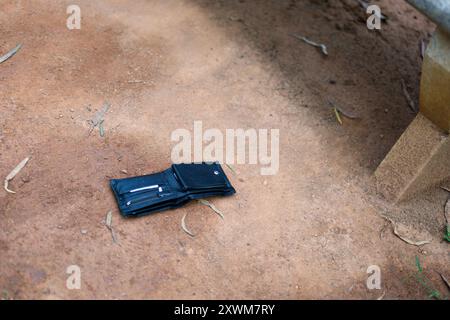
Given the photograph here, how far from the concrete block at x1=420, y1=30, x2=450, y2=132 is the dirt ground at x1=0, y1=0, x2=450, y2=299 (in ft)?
2.00

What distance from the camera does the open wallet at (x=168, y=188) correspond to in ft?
13.3

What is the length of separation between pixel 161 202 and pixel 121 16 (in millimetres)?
2285

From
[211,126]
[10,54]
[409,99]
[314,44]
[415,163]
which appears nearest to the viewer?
[415,163]

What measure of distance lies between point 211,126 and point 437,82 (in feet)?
5.53

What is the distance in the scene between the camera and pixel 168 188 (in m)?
4.18

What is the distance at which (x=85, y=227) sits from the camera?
3.94 m

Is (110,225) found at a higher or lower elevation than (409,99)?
lower

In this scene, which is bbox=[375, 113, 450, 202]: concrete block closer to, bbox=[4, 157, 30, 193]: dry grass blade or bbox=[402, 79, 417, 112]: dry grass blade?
bbox=[402, 79, 417, 112]: dry grass blade

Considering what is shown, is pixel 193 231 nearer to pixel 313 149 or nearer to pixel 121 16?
pixel 313 149

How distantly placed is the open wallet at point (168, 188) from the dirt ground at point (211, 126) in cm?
8

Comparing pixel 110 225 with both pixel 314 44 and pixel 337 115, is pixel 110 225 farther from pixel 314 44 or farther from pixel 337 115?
pixel 314 44

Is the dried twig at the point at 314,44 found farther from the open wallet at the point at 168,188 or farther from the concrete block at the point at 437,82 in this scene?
the open wallet at the point at 168,188

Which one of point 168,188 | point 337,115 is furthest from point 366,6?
→ point 168,188
